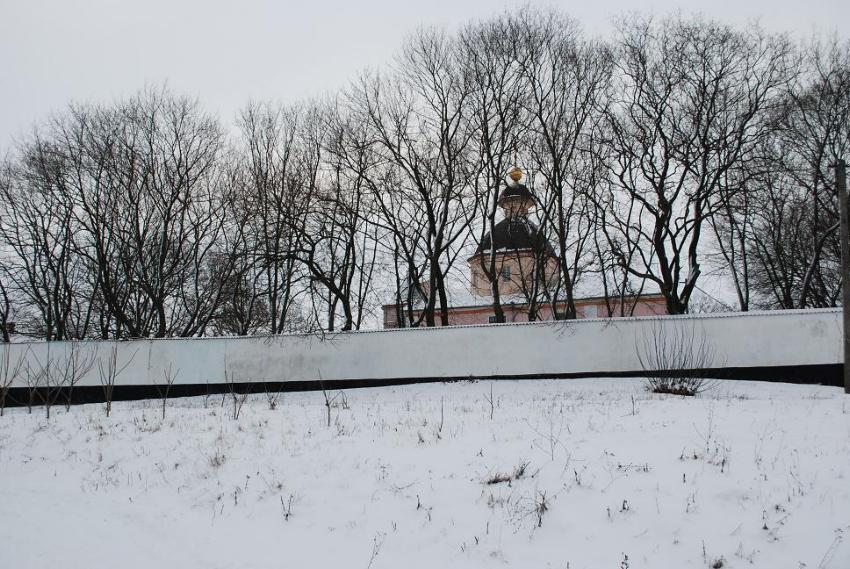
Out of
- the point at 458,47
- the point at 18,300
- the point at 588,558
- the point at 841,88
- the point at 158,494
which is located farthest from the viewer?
the point at 18,300

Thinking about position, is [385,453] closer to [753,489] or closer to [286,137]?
[753,489]

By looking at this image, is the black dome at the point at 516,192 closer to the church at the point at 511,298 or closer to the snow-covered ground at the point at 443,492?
the church at the point at 511,298

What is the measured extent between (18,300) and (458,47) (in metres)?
23.7

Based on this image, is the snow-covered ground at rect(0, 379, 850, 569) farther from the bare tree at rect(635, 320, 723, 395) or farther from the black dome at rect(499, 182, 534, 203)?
the black dome at rect(499, 182, 534, 203)

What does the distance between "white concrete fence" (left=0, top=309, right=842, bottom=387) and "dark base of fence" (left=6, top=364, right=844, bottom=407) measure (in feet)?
0.46

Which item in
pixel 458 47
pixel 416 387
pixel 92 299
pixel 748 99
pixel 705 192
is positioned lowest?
pixel 416 387

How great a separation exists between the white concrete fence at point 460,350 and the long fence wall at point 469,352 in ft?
0.10

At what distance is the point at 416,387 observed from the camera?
65.4ft

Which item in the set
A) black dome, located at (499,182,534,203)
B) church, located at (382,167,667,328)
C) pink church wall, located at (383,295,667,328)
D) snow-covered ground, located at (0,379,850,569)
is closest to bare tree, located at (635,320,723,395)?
snow-covered ground, located at (0,379,850,569)

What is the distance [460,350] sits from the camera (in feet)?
67.7

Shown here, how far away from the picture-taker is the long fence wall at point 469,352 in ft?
60.0

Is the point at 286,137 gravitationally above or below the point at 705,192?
above

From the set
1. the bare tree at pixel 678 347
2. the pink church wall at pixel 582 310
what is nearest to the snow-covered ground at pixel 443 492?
the bare tree at pixel 678 347

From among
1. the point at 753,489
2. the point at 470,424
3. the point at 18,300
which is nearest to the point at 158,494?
the point at 470,424
